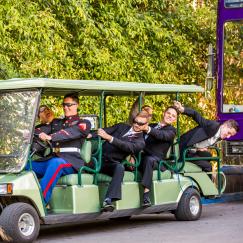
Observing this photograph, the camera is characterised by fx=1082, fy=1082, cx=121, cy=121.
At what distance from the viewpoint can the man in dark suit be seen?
13156mm

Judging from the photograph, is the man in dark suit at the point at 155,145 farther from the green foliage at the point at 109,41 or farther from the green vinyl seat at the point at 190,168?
the green foliage at the point at 109,41

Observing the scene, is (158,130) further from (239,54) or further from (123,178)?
(239,54)

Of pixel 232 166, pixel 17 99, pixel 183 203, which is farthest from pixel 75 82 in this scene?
pixel 232 166

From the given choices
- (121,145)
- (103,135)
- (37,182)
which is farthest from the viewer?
(121,145)

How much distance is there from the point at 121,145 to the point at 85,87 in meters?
0.87

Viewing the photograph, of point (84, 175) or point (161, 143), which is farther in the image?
point (161, 143)

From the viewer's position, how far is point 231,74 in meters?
18.1

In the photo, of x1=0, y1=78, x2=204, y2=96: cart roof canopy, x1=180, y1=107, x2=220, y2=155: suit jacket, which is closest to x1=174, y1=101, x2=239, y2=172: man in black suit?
x1=180, y1=107, x2=220, y2=155: suit jacket

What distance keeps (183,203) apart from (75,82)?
2549 millimetres

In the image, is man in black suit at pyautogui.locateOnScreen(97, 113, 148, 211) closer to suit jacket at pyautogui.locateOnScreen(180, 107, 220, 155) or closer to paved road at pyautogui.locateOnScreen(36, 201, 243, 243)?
paved road at pyautogui.locateOnScreen(36, 201, 243, 243)

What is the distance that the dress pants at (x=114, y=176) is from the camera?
1246 cm

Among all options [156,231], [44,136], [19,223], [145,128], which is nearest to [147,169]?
[145,128]

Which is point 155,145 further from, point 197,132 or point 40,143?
point 40,143

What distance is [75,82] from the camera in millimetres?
12211
